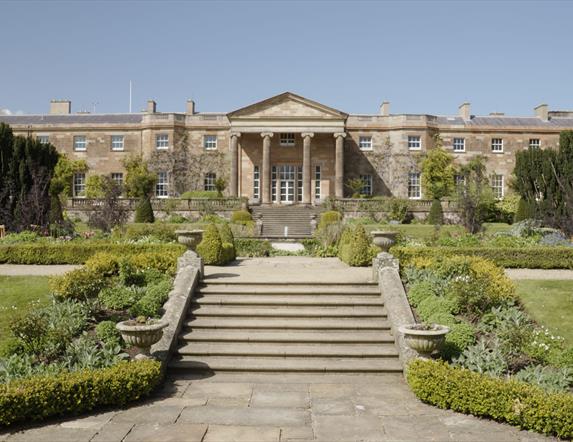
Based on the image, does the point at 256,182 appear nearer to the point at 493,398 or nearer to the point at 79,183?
the point at 79,183

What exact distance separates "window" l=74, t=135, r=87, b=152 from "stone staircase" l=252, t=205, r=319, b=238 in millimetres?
16142

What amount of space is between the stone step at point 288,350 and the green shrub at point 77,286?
2.63 meters

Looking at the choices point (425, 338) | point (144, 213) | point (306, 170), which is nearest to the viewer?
point (425, 338)

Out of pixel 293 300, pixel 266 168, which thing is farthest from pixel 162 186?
pixel 293 300

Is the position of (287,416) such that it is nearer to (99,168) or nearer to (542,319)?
(542,319)

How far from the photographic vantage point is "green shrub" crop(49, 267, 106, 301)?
35.6 feet

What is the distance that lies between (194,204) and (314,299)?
26847 millimetres

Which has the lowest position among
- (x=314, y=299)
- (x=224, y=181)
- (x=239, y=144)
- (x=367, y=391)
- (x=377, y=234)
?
(x=367, y=391)

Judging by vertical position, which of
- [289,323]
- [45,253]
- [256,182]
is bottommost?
[289,323]

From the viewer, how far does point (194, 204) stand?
37.1 metres

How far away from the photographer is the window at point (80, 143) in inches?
1758

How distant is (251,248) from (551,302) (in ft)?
36.6

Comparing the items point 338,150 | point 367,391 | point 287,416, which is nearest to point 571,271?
point 367,391

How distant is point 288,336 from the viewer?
995cm
